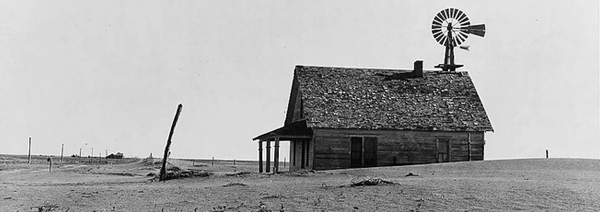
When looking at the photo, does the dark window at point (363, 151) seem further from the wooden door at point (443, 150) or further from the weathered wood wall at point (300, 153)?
the wooden door at point (443, 150)

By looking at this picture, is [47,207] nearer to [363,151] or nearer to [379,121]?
[363,151]

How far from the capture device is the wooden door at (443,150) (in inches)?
1441

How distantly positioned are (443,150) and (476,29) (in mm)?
10040

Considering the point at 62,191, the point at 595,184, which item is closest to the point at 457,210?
the point at 595,184

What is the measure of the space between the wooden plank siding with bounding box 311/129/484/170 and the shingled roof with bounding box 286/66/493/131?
1.32 feet

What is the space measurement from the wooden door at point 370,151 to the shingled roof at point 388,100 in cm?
77

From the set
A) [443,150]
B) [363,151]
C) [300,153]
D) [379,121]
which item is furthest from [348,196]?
[300,153]

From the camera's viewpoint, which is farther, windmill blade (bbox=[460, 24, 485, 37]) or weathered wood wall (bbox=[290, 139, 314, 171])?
windmill blade (bbox=[460, 24, 485, 37])

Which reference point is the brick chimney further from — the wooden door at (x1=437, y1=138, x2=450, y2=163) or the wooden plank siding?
the wooden door at (x1=437, y1=138, x2=450, y2=163)

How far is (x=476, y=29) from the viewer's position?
143 feet

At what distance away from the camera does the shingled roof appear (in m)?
36.2

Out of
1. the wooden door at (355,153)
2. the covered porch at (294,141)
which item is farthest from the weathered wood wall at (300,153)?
the wooden door at (355,153)

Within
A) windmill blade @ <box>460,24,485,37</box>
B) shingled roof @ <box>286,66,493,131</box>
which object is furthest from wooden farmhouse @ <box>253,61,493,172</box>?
windmill blade @ <box>460,24,485,37</box>

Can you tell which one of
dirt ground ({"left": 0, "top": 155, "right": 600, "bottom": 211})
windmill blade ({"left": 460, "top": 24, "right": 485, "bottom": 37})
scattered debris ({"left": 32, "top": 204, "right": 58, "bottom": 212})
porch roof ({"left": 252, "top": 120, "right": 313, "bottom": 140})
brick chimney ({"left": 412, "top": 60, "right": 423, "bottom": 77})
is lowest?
scattered debris ({"left": 32, "top": 204, "right": 58, "bottom": 212})
